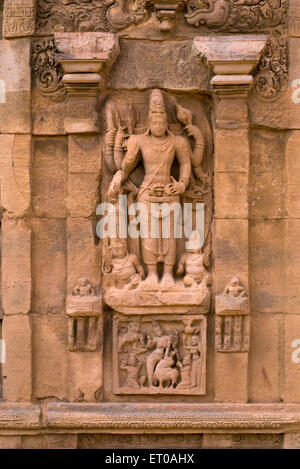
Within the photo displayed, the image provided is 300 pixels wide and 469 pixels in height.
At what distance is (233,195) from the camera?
712cm

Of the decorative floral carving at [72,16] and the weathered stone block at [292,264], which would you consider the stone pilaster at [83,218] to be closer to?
the decorative floral carving at [72,16]

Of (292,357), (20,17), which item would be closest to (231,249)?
(292,357)

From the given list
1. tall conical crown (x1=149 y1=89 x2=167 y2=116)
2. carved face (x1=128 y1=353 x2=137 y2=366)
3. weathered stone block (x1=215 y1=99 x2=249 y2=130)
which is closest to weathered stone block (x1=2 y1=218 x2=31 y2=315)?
carved face (x1=128 y1=353 x2=137 y2=366)

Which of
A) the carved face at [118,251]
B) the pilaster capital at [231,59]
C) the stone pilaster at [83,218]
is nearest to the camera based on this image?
the pilaster capital at [231,59]

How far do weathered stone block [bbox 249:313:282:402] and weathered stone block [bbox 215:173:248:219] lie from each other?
106 cm

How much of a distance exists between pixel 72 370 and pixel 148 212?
1.75 metres

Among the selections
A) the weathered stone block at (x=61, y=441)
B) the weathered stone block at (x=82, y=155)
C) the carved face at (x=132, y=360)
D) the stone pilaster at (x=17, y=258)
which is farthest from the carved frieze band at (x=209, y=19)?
the weathered stone block at (x=61, y=441)

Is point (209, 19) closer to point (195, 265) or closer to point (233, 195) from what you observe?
point (233, 195)

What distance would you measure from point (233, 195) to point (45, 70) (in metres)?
2.24

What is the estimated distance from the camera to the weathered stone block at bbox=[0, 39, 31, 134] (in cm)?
714

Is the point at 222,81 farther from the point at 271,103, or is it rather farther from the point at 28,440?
the point at 28,440

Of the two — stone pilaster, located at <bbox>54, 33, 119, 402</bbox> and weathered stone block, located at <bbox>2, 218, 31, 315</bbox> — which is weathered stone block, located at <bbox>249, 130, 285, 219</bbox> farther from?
weathered stone block, located at <bbox>2, 218, 31, 315</bbox>

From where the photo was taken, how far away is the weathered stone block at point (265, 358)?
23.9 ft

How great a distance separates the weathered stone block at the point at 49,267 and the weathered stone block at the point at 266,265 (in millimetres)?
1906
